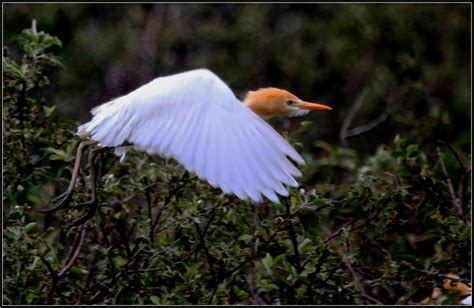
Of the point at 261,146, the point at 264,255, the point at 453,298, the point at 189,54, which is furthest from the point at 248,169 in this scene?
the point at 189,54

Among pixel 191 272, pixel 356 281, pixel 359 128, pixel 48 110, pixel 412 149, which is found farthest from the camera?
pixel 359 128

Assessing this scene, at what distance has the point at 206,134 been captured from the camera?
2482mm

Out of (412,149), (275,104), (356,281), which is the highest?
(275,104)

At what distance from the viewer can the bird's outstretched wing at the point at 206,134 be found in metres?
2.38

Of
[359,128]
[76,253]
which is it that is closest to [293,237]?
[76,253]

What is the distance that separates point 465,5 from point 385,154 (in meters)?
2.45

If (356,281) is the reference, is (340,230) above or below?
above

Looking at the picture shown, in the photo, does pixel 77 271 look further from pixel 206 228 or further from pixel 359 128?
pixel 359 128

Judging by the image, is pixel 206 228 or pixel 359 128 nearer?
pixel 206 228

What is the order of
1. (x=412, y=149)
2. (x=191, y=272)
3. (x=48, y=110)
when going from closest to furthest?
(x=191, y=272)
(x=48, y=110)
(x=412, y=149)

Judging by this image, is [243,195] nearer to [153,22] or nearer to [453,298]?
[453,298]

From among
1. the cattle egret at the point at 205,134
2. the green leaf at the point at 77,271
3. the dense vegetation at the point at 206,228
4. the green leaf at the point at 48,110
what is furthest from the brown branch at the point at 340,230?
the green leaf at the point at 48,110

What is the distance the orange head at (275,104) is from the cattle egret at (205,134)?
1.42 ft

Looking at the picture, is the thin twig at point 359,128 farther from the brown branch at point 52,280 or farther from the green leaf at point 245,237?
the brown branch at point 52,280
